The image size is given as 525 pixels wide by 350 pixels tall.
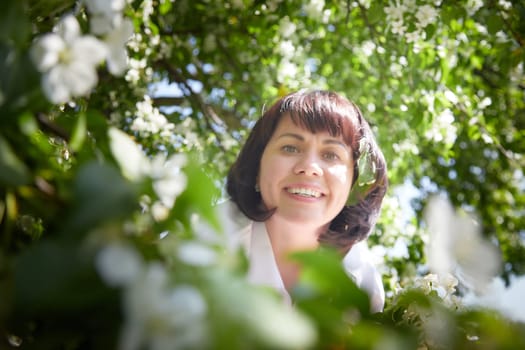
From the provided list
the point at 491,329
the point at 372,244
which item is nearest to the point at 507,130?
the point at 372,244

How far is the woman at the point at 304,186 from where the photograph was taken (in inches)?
52.1

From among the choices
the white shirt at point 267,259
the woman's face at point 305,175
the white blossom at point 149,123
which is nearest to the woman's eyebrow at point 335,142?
the woman's face at point 305,175

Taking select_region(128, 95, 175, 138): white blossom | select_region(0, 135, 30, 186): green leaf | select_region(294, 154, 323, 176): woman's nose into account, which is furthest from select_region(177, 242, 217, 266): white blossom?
select_region(128, 95, 175, 138): white blossom

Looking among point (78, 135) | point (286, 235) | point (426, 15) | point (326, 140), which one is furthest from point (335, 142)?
point (78, 135)

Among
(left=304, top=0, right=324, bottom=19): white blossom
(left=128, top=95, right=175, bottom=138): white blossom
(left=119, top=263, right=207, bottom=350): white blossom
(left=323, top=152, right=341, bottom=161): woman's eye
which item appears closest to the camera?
(left=119, top=263, right=207, bottom=350): white blossom

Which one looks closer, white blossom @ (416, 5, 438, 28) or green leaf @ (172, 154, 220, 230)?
green leaf @ (172, 154, 220, 230)

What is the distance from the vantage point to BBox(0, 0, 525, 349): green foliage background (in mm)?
382

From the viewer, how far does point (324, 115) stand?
1.39 metres

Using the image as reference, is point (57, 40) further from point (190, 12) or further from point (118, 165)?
point (190, 12)

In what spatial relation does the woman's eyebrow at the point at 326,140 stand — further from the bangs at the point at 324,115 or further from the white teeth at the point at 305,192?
the white teeth at the point at 305,192

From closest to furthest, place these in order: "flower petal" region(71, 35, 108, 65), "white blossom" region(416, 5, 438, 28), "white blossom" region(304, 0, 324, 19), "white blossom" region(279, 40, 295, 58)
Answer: "flower petal" region(71, 35, 108, 65) < "white blossom" region(416, 5, 438, 28) < "white blossom" region(304, 0, 324, 19) < "white blossom" region(279, 40, 295, 58)

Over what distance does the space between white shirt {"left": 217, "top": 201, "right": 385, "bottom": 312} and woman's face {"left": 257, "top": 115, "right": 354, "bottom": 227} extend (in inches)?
2.9

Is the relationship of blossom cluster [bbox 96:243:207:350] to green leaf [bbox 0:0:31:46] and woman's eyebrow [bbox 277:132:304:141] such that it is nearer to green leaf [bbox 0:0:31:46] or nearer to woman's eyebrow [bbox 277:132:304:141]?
green leaf [bbox 0:0:31:46]

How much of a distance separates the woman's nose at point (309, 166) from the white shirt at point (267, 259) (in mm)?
181
